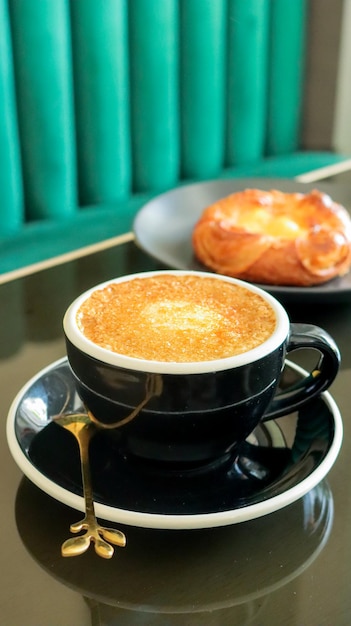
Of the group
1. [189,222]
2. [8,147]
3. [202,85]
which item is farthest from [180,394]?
[202,85]

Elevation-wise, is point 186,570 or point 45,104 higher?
point 45,104

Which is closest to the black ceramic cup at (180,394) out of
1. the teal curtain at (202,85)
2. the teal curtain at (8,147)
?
the teal curtain at (8,147)

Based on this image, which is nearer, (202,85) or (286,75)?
(202,85)

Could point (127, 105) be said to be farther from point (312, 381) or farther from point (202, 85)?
point (312, 381)

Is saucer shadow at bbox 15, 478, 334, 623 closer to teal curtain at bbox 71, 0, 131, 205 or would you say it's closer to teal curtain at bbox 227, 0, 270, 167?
teal curtain at bbox 71, 0, 131, 205

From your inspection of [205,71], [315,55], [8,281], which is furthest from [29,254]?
[315,55]

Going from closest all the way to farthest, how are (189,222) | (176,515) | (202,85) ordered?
(176,515) → (189,222) → (202,85)

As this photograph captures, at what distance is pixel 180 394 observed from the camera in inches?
14.9

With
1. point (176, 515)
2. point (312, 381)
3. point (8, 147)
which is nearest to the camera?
point (176, 515)

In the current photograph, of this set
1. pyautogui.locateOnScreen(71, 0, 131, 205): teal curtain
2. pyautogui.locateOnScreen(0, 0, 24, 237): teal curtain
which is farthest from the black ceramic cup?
pyautogui.locateOnScreen(71, 0, 131, 205): teal curtain

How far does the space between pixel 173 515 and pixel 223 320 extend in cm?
13

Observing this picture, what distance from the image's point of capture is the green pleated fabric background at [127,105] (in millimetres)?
1028

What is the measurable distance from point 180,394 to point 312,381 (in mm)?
131

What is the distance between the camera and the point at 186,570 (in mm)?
373
